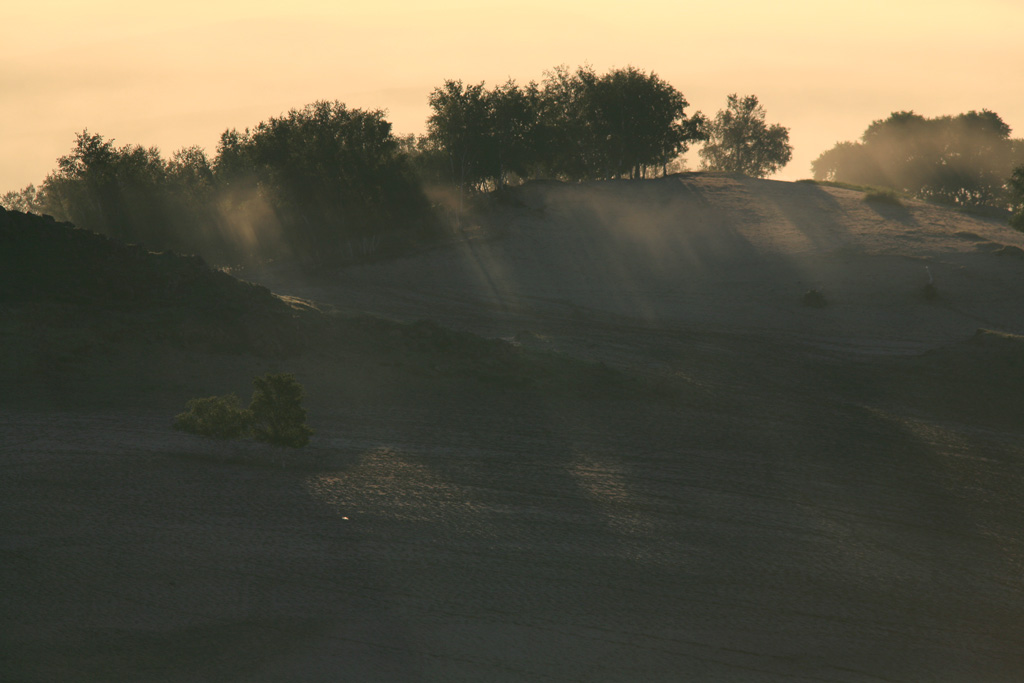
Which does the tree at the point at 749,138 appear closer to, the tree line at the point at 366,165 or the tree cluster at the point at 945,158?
the tree line at the point at 366,165

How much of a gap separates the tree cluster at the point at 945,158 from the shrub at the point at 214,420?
5247 inches

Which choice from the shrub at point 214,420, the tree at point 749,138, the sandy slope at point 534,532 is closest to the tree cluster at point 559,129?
the tree at point 749,138

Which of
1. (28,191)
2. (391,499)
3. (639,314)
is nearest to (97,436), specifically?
(391,499)

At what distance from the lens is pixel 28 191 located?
6929 inches

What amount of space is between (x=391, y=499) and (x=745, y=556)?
6781 millimetres

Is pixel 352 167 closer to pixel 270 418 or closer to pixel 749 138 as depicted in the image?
pixel 270 418

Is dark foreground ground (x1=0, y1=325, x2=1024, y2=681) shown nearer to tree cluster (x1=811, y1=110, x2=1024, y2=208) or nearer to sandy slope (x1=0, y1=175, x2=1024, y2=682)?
sandy slope (x1=0, y1=175, x2=1024, y2=682)

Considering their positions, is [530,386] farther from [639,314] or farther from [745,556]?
[639,314]

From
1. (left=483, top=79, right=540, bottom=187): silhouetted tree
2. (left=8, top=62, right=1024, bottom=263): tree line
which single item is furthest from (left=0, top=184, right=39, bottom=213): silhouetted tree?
(left=483, top=79, right=540, bottom=187): silhouetted tree

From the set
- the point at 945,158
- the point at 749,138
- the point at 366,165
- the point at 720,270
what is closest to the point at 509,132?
the point at 366,165

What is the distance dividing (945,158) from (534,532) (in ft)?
460

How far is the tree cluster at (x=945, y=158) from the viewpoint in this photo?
126500 mm

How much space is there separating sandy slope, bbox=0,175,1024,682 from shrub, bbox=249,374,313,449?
0.53 metres

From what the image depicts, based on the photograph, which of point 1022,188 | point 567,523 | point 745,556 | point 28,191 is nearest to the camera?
point 745,556
